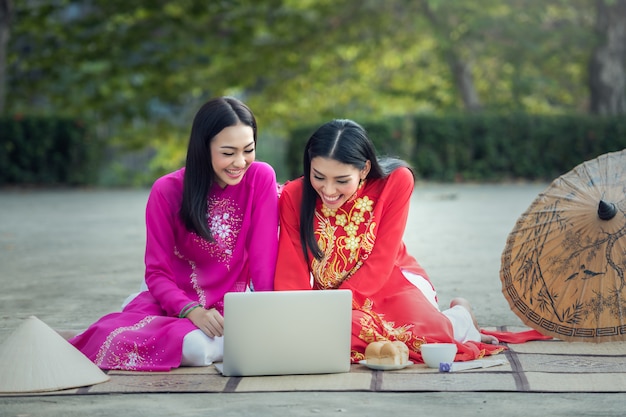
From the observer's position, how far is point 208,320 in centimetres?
422

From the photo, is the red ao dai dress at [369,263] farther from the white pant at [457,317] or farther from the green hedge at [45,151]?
Result: the green hedge at [45,151]

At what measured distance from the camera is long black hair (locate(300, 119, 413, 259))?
4.18 m

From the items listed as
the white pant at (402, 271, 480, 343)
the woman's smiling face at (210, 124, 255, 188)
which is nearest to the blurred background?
the white pant at (402, 271, 480, 343)

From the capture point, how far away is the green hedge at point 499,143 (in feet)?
54.6

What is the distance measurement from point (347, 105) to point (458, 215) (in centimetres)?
1414

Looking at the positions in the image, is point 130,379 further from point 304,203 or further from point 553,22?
point 553,22

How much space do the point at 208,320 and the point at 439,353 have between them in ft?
3.11

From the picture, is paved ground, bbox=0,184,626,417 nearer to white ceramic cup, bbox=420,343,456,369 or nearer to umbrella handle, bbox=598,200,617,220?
white ceramic cup, bbox=420,343,456,369

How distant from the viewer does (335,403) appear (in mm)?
3459

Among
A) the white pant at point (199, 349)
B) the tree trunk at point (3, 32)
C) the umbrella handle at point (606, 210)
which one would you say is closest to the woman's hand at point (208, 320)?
the white pant at point (199, 349)

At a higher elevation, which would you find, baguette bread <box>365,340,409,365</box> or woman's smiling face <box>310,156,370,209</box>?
woman's smiling face <box>310,156,370,209</box>

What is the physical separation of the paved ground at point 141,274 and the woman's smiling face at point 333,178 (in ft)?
3.08

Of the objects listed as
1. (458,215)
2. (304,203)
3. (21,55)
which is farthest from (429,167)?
(304,203)

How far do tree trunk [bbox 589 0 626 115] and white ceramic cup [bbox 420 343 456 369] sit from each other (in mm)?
14993
